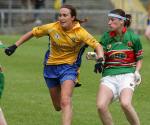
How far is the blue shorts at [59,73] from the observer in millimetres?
11312

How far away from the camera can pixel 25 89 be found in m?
16.5

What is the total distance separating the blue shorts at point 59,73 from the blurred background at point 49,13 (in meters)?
25.2

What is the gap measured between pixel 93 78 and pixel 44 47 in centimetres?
916

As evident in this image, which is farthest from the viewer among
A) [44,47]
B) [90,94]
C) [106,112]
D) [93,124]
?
[44,47]

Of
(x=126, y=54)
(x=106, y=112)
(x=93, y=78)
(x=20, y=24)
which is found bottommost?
(x=20, y=24)

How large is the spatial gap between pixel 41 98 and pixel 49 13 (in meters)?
22.8

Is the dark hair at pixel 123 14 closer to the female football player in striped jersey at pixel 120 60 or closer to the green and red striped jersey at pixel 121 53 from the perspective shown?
the female football player in striped jersey at pixel 120 60

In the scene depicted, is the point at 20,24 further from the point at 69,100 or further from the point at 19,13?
the point at 69,100

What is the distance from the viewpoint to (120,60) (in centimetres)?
1103

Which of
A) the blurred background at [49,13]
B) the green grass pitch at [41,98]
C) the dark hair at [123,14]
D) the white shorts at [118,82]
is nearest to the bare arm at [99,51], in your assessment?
the white shorts at [118,82]

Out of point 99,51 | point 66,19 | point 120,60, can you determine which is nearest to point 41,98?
point 66,19

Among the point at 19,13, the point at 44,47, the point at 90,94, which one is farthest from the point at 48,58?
the point at 19,13

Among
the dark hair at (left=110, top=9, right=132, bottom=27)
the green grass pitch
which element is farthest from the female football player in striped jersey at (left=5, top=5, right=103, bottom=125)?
the green grass pitch

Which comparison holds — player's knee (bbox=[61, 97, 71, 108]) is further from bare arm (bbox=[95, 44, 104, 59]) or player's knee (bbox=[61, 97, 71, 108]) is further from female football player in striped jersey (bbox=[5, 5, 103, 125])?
bare arm (bbox=[95, 44, 104, 59])
